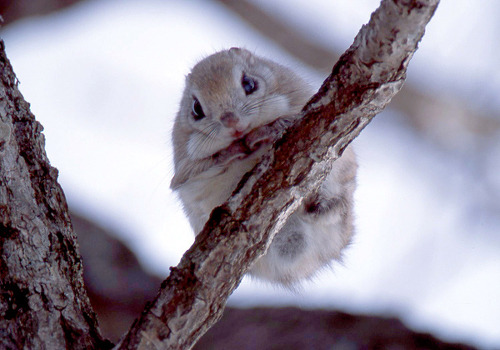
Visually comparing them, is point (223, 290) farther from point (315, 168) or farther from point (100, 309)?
point (100, 309)

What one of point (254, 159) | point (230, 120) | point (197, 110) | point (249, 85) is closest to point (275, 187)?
point (254, 159)

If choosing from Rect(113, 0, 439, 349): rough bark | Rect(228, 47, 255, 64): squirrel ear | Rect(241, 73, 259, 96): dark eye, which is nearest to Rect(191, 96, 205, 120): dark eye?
Rect(241, 73, 259, 96): dark eye

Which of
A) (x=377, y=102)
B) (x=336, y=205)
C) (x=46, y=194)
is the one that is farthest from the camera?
(x=336, y=205)

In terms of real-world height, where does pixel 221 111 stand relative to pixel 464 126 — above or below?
below

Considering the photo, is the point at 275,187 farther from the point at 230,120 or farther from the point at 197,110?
the point at 197,110

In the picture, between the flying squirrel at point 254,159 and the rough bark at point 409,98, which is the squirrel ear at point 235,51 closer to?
the flying squirrel at point 254,159

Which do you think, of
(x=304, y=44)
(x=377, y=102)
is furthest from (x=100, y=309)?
(x=377, y=102)

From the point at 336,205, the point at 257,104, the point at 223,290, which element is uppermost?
the point at 257,104
